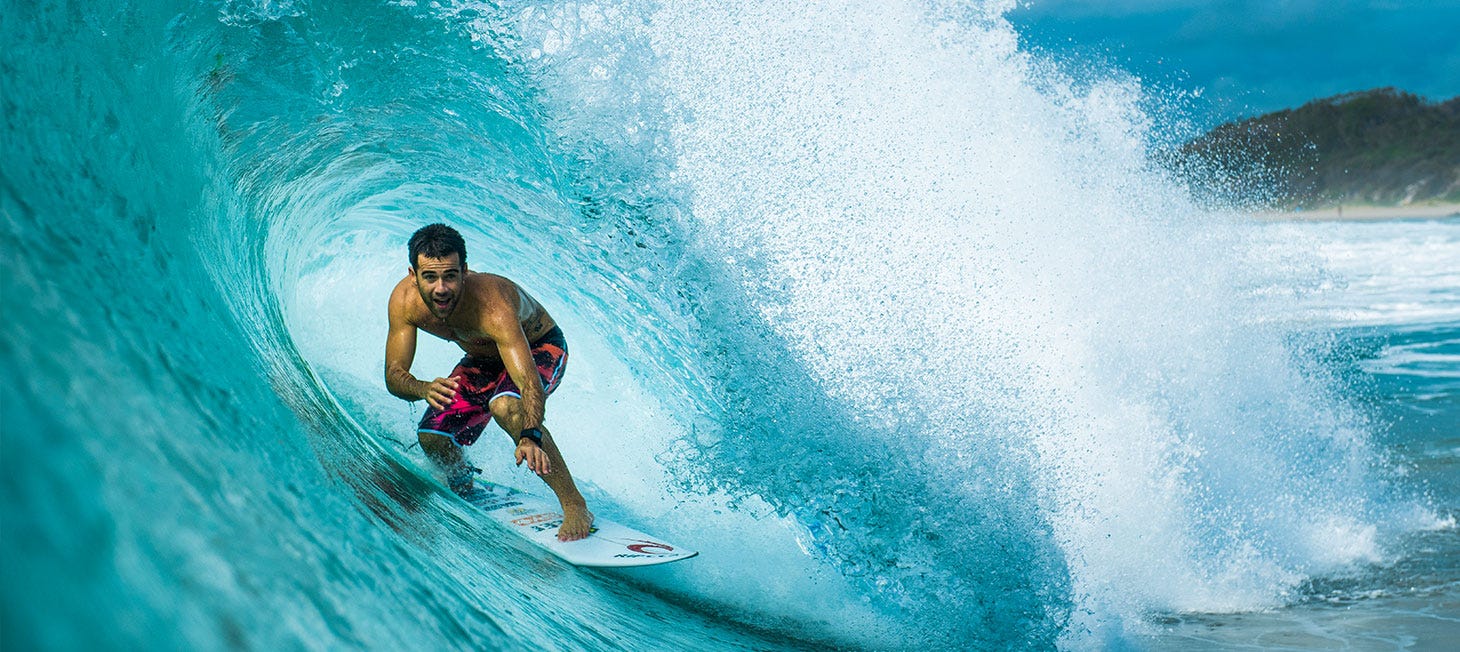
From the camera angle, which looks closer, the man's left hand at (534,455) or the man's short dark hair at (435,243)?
the man's left hand at (534,455)

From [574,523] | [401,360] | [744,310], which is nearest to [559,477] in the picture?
[574,523]

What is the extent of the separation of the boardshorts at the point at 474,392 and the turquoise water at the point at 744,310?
29 centimetres

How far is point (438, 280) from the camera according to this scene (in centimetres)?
334

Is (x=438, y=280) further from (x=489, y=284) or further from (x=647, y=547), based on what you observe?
(x=647, y=547)

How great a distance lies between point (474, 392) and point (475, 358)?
0.14 meters

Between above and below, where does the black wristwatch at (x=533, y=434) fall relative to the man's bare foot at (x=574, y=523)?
above

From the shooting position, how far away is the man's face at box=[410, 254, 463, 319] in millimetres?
3332

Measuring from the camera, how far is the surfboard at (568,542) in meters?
3.93

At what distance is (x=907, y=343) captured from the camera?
479cm

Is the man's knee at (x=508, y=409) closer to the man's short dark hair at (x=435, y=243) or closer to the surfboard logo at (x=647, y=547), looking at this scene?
the man's short dark hair at (x=435, y=243)

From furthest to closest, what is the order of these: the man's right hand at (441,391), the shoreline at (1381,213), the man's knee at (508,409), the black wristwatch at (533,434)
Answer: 1. the shoreline at (1381,213)
2. the man's knee at (508,409)
3. the black wristwatch at (533,434)
4. the man's right hand at (441,391)

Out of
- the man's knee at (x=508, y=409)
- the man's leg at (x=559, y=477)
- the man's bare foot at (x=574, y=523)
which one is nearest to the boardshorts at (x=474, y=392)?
the man's leg at (x=559, y=477)

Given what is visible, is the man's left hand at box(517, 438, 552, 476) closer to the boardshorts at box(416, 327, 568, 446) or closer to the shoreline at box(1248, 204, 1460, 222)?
the boardshorts at box(416, 327, 568, 446)

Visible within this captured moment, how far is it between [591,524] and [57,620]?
3.05m
